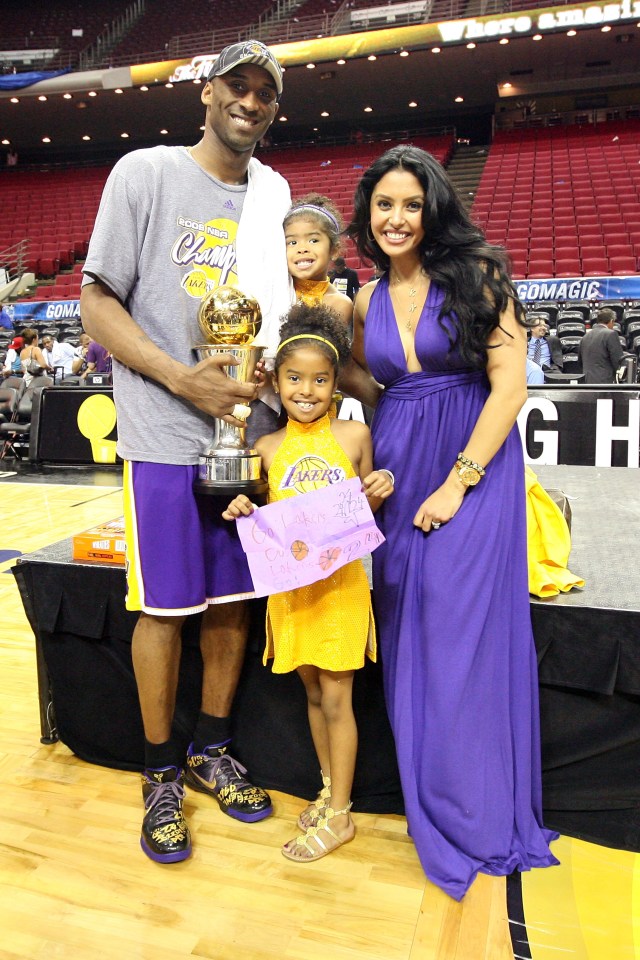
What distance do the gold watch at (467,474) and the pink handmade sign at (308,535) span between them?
20cm

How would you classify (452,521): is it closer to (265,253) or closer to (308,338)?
(308,338)

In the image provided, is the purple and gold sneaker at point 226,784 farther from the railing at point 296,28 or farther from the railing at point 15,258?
the railing at point 296,28

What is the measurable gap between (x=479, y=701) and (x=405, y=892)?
1.38 feet

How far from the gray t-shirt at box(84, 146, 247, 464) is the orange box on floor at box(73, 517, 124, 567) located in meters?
0.41

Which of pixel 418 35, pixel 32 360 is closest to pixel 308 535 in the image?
pixel 32 360

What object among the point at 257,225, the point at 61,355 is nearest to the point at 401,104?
the point at 61,355

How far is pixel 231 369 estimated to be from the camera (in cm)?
149

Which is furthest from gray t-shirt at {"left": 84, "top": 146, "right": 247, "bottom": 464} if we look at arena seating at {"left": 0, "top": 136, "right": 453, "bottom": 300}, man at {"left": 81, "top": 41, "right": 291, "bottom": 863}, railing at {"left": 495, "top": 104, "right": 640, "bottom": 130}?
railing at {"left": 495, "top": 104, "right": 640, "bottom": 130}

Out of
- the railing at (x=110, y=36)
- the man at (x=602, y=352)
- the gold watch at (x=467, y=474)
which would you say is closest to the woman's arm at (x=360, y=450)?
the gold watch at (x=467, y=474)

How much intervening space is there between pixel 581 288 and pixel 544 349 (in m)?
2.50

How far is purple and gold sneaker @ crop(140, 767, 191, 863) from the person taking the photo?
1.57 m

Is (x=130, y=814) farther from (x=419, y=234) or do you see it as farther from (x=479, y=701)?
(x=419, y=234)

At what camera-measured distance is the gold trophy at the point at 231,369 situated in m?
1.46

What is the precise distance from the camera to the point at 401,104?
16422mm
